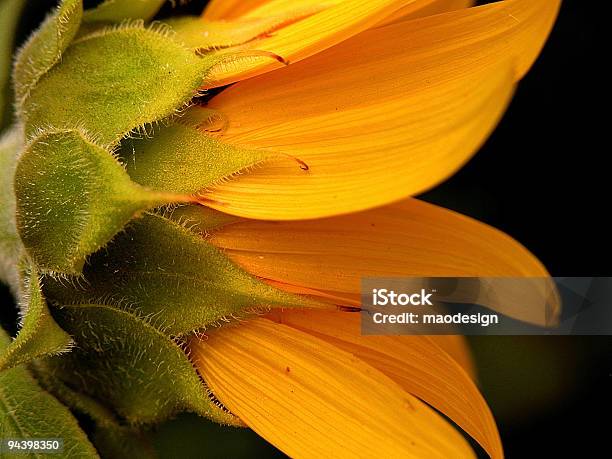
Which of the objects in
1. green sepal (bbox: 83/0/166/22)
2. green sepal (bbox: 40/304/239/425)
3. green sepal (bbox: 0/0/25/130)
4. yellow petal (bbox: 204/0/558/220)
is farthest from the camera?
green sepal (bbox: 0/0/25/130)

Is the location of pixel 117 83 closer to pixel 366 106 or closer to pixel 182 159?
pixel 182 159

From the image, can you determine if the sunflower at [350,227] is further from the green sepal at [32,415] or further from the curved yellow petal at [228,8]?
the green sepal at [32,415]

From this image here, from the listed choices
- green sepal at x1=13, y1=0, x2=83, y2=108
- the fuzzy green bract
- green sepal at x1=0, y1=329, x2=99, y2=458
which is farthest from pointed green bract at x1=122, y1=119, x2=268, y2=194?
green sepal at x1=0, y1=329, x2=99, y2=458

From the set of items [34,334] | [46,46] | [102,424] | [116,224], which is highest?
[46,46]

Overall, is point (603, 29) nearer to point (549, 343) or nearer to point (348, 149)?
point (549, 343)

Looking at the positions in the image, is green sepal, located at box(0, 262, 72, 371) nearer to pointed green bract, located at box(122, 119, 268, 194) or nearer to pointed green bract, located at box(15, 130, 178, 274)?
pointed green bract, located at box(15, 130, 178, 274)

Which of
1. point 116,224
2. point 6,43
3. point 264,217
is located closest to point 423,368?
point 264,217
